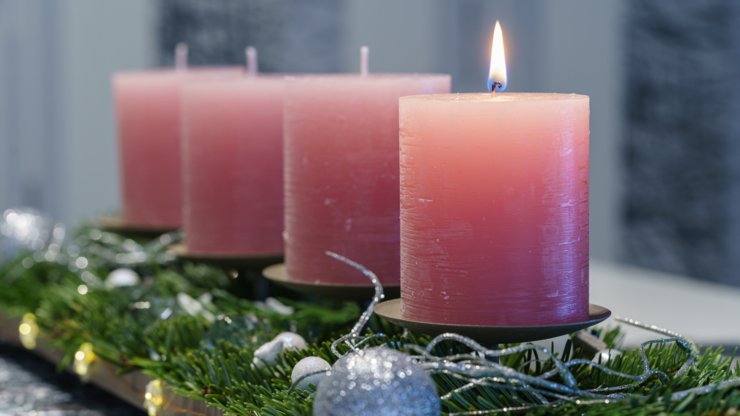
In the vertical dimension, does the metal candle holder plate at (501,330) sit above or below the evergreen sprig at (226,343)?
above

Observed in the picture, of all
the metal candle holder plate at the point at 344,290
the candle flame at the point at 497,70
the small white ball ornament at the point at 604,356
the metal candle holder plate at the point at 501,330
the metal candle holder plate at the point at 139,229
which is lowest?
the small white ball ornament at the point at 604,356

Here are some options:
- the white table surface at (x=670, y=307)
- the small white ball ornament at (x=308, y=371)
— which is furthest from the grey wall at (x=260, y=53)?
the small white ball ornament at (x=308, y=371)

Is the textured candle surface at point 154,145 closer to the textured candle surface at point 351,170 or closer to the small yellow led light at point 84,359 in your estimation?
the small yellow led light at point 84,359

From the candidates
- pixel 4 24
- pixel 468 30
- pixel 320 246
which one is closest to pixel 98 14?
pixel 4 24

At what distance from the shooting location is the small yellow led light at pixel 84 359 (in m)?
0.64

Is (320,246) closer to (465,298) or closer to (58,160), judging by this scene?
(465,298)

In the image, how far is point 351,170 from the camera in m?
0.52

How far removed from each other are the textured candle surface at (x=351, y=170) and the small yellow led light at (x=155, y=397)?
12 cm

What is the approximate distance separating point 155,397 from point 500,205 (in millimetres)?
282

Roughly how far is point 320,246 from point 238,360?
0.30 ft

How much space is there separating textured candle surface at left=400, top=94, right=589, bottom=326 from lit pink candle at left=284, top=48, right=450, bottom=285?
0.31 feet

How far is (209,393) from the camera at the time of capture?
1.64 ft

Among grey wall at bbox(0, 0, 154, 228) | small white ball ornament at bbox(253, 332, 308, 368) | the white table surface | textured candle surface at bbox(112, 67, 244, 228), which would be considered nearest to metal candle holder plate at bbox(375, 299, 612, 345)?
small white ball ornament at bbox(253, 332, 308, 368)

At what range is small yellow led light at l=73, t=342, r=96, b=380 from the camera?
638 mm
